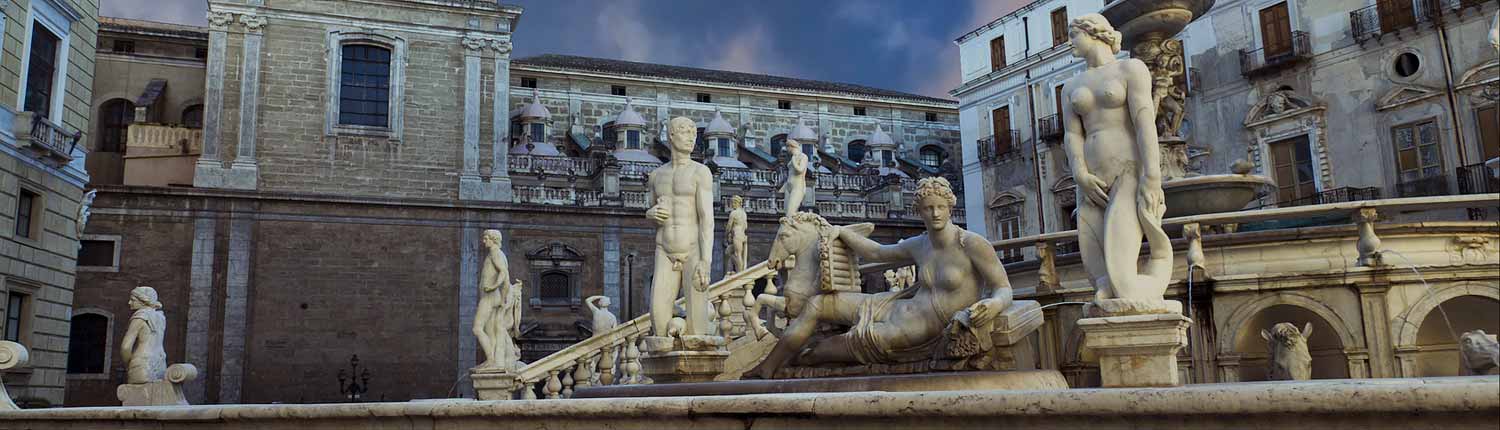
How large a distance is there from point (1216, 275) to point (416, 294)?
24.1 metres

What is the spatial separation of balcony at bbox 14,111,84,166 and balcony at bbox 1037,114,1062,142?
21.0 meters

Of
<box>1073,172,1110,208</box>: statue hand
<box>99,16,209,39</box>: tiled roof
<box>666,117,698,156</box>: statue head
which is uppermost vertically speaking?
<box>99,16,209,39</box>: tiled roof

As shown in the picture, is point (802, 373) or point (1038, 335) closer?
point (802, 373)

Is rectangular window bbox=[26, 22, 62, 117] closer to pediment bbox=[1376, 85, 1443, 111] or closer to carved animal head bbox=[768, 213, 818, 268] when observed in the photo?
carved animal head bbox=[768, 213, 818, 268]

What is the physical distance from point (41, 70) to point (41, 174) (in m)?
1.74

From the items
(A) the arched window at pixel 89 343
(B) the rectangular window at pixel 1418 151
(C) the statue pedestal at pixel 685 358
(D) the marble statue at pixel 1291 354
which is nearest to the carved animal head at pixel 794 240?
(C) the statue pedestal at pixel 685 358

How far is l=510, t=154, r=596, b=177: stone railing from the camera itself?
115 ft

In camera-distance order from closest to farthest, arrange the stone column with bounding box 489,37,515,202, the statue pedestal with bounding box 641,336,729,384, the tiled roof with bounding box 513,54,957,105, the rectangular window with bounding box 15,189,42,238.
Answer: the statue pedestal with bounding box 641,336,729,384
the rectangular window with bounding box 15,189,42,238
the stone column with bounding box 489,37,515,202
the tiled roof with bounding box 513,54,957,105

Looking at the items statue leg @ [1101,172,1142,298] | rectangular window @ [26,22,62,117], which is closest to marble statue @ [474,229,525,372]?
statue leg @ [1101,172,1142,298]

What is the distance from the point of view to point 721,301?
12.4 m

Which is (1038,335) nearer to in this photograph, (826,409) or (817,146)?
(826,409)

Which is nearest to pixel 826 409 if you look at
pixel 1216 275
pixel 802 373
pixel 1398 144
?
pixel 802 373

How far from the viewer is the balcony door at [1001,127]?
30.7 meters

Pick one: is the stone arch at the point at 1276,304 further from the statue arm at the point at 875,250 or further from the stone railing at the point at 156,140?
the stone railing at the point at 156,140
